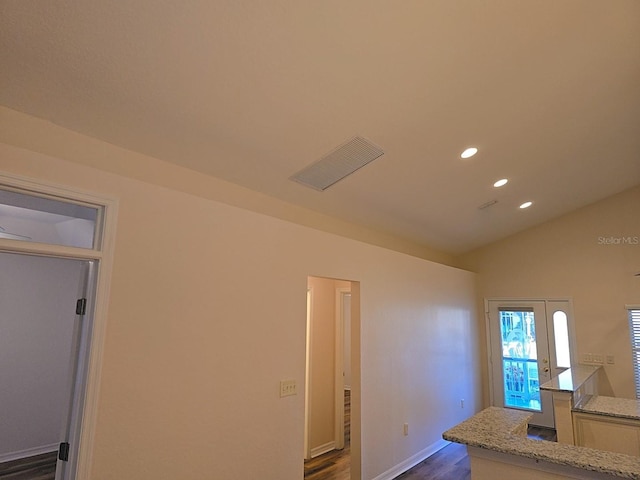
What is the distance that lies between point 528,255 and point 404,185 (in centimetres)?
384

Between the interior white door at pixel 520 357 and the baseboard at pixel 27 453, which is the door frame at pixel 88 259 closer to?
the baseboard at pixel 27 453

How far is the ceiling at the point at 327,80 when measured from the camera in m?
1.89

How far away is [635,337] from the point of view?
18.3ft

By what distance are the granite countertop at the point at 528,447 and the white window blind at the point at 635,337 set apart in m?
4.65

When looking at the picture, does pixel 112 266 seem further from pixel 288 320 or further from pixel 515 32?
pixel 515 32

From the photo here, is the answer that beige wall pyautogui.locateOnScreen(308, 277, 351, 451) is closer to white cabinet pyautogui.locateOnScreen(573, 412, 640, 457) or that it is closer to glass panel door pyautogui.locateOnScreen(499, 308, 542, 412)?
white cabinet pyautogui.locateOnScreen(573, 412, 640, 457)

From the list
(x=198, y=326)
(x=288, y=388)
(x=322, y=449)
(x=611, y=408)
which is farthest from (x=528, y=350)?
(x=198, y=326)

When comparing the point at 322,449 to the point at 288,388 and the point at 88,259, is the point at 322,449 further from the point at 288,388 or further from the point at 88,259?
the point at 88,259

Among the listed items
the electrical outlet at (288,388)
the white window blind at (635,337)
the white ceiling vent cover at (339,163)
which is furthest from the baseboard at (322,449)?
the white window blind at (635,337)

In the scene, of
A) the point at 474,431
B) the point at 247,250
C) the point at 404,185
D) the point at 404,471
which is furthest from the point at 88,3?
the point at 404,471

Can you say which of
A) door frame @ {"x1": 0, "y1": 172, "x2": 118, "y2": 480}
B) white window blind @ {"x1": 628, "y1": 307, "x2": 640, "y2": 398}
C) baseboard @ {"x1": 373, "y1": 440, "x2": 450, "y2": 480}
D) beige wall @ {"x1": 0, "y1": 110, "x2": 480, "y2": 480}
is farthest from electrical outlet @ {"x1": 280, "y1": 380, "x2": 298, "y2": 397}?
white window blind @ {"x1": 628, "y1": 307, "x2": 640, "y2": 398}

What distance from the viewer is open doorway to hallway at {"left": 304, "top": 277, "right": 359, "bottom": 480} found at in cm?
458

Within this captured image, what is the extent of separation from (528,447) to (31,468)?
5026 millimetres

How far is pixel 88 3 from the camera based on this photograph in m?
1.70
